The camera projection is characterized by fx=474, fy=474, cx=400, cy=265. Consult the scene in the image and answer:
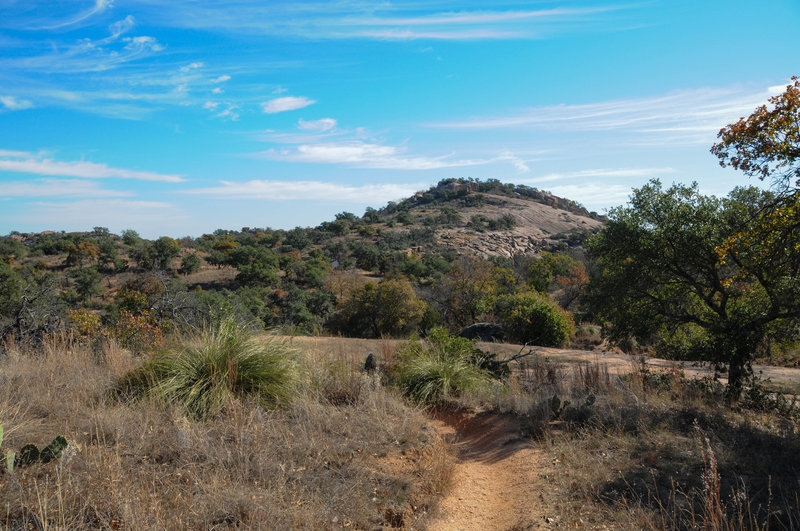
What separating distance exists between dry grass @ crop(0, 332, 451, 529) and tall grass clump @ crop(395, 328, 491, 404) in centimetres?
139

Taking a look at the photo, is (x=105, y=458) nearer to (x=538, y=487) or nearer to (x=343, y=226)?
(x=538, y=487)

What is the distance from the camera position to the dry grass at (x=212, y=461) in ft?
10.8

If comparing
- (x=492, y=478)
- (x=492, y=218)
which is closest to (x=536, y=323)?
(x=492, y=478)

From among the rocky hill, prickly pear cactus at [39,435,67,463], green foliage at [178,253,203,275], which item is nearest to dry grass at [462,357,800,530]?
prickly pear cactus at [39,435,67,463]

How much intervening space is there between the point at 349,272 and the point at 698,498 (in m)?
37.9

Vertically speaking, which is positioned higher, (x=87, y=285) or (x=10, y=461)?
(x=10, y=461)

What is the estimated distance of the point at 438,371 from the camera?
7.99m

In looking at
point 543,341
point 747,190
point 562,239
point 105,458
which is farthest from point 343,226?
point 105,458

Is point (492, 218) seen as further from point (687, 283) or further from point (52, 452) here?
point (52, 452)

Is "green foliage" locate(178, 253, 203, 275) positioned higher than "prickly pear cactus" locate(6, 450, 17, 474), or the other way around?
"green foliage" locate(178, 253, 203, 275)

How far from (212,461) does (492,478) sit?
9.65 ft

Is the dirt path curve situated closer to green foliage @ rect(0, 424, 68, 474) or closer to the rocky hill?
green foliage @ rect(0, 424, 68, 474)

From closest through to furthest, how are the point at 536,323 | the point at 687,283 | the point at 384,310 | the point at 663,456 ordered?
1. the point at 663,456
2. the point at 687,283
3. the point at 536,323
4. the point at 384,310

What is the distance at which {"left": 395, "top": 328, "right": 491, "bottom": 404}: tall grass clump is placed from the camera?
7758 mm
